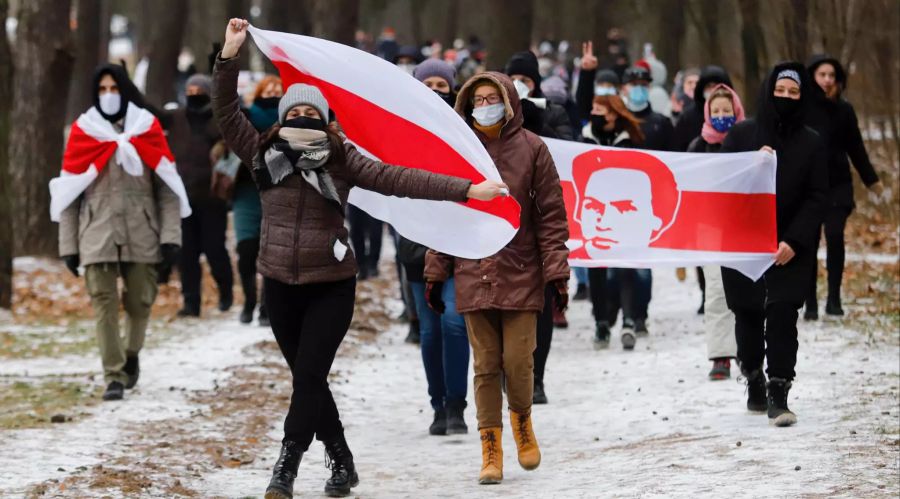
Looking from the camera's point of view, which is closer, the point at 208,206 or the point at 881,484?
the point at 881,484

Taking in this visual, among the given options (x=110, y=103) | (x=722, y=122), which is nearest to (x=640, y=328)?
(x=722, y=122)

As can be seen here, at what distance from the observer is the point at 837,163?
583 inches

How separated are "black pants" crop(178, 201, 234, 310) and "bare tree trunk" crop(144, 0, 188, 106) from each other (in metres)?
10.9

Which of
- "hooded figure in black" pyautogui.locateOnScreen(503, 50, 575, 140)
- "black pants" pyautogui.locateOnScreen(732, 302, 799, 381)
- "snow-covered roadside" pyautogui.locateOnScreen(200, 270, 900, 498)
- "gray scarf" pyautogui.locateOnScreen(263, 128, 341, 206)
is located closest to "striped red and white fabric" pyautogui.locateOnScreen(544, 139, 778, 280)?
"hooded figure in black" pyautogui.locateOnScreen(503, 50, 575, 140)

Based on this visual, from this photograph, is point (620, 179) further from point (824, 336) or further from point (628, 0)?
point (628, 0)

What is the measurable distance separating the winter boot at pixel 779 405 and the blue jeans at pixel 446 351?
1899 millimetres

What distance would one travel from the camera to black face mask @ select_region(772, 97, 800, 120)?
10.0 m

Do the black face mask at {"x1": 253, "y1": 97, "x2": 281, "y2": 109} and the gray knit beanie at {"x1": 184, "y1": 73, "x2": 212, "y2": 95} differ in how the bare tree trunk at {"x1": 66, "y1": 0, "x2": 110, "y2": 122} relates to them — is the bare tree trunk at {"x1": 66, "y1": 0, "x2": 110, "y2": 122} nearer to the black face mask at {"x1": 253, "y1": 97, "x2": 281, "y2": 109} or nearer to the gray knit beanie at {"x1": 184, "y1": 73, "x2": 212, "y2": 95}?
the gray knit beanie at {"x1": 184, "y1": 73, "x2": 212, "y2": 95}

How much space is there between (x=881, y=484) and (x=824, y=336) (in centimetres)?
585

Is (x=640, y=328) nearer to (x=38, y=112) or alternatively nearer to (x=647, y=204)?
(x=647, y=204)

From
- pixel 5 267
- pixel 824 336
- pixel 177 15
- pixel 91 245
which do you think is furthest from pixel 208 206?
pixel 177 15

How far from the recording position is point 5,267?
17.1 m

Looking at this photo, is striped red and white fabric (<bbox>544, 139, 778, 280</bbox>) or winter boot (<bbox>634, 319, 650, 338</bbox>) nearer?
striped red and white fabric (<bbox>544, 139, 778, 280</bbox>)

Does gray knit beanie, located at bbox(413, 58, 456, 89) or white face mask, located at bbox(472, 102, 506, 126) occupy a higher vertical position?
gray knit beanie, located at bbox(413, 58, 456, 89)
